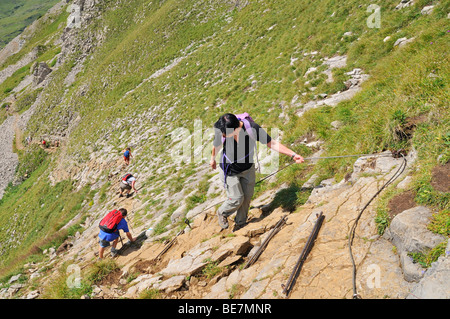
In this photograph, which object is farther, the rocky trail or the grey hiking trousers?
the grey hiking trousers

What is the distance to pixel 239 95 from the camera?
16.3m

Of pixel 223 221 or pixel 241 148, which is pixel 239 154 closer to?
pixel 241 148

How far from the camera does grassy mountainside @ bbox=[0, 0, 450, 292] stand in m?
6.23

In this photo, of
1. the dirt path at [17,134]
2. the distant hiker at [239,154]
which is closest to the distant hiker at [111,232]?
the distant hiker at [239,154]

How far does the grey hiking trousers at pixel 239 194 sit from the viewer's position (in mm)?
6293

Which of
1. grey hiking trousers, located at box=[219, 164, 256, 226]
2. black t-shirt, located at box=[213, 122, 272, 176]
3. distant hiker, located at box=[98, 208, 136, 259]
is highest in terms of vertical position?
black t-shirt, located at box=[213, 122, 272, 176]

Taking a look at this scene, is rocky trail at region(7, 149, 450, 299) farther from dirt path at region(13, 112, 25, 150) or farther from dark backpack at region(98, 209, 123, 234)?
dirt path at region(13, 112, 25, 150)

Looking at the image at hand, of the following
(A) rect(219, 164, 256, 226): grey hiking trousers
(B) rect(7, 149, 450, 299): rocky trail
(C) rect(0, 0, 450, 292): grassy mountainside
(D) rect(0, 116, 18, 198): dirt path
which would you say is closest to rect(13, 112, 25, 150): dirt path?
(D) rect(0, 116, 18, 198): dirt path

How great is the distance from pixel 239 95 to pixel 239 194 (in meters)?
11.1

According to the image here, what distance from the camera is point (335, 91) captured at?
408 inches

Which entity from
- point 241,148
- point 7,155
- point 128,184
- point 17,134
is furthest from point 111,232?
point 17,134
